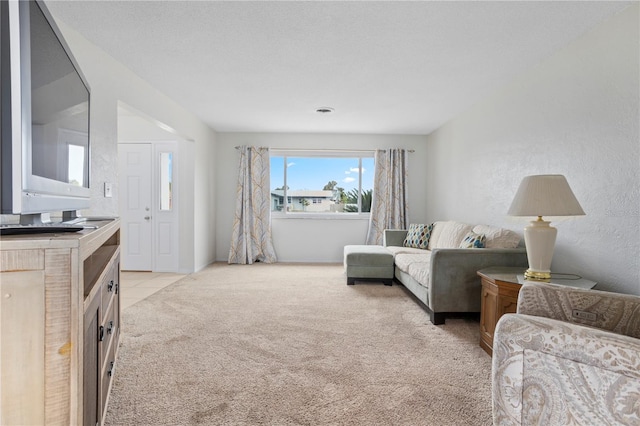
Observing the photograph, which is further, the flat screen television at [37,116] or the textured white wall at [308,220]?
the textured white wall at [308,220]

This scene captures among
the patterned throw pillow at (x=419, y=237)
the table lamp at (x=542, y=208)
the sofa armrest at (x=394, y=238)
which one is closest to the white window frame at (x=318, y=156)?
the sofa armrest at (x=394, y=238)

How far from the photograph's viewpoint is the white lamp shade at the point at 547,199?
2.12 metres

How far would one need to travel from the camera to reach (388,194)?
6000 mm

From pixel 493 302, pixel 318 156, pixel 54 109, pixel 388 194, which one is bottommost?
pixel 493 302

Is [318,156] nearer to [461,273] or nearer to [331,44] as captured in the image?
[331,44]

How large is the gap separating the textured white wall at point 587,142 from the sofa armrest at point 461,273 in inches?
15.8

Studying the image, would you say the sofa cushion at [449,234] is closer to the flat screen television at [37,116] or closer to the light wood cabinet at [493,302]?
the light wood cabinet at [493,302]

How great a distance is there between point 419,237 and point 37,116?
4.46 m

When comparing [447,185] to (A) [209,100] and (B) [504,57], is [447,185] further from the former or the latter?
(A) [209,100]

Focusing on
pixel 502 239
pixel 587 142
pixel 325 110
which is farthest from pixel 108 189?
pixel 587 142

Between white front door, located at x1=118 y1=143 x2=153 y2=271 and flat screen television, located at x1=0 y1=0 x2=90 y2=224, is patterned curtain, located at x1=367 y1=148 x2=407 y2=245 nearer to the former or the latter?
white front door, located at x1=118 y1=143 x2=153 y2=271

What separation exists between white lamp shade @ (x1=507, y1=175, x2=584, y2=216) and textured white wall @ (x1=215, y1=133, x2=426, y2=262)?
395 centimetres

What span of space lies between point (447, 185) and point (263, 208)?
10.3ft

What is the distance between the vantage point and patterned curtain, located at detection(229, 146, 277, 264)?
5.92 m
